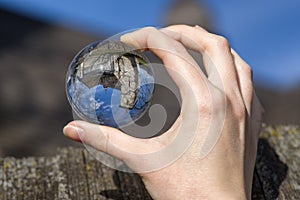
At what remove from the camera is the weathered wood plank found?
2379mm

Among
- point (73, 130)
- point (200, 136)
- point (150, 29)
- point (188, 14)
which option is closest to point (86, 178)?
point (73, 130)

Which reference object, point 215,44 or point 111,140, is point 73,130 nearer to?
point 111,140

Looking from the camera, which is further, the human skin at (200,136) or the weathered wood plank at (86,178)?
the weathered wood plank at (86,178)

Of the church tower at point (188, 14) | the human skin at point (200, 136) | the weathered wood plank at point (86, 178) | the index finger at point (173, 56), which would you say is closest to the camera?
the human skin at point (200, 136)

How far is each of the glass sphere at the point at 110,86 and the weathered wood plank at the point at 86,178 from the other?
26 cm

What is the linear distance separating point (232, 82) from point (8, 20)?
11.8m

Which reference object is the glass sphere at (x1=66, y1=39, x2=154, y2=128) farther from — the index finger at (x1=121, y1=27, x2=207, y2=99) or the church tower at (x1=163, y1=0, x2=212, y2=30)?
the church tower at (x1=163, y1=0, x2=212, y2=30)

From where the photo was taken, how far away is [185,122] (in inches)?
86.6

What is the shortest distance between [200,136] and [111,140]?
13.8 inches

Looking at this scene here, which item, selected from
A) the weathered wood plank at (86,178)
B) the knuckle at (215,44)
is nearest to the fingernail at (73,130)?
the weathered wood plank at (86,178)

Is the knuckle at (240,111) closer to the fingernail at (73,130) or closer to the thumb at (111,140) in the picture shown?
the thumb at (111,140)

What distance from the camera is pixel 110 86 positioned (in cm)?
232

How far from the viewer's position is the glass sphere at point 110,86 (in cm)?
233

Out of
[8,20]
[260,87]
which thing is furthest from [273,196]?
[260,87]
